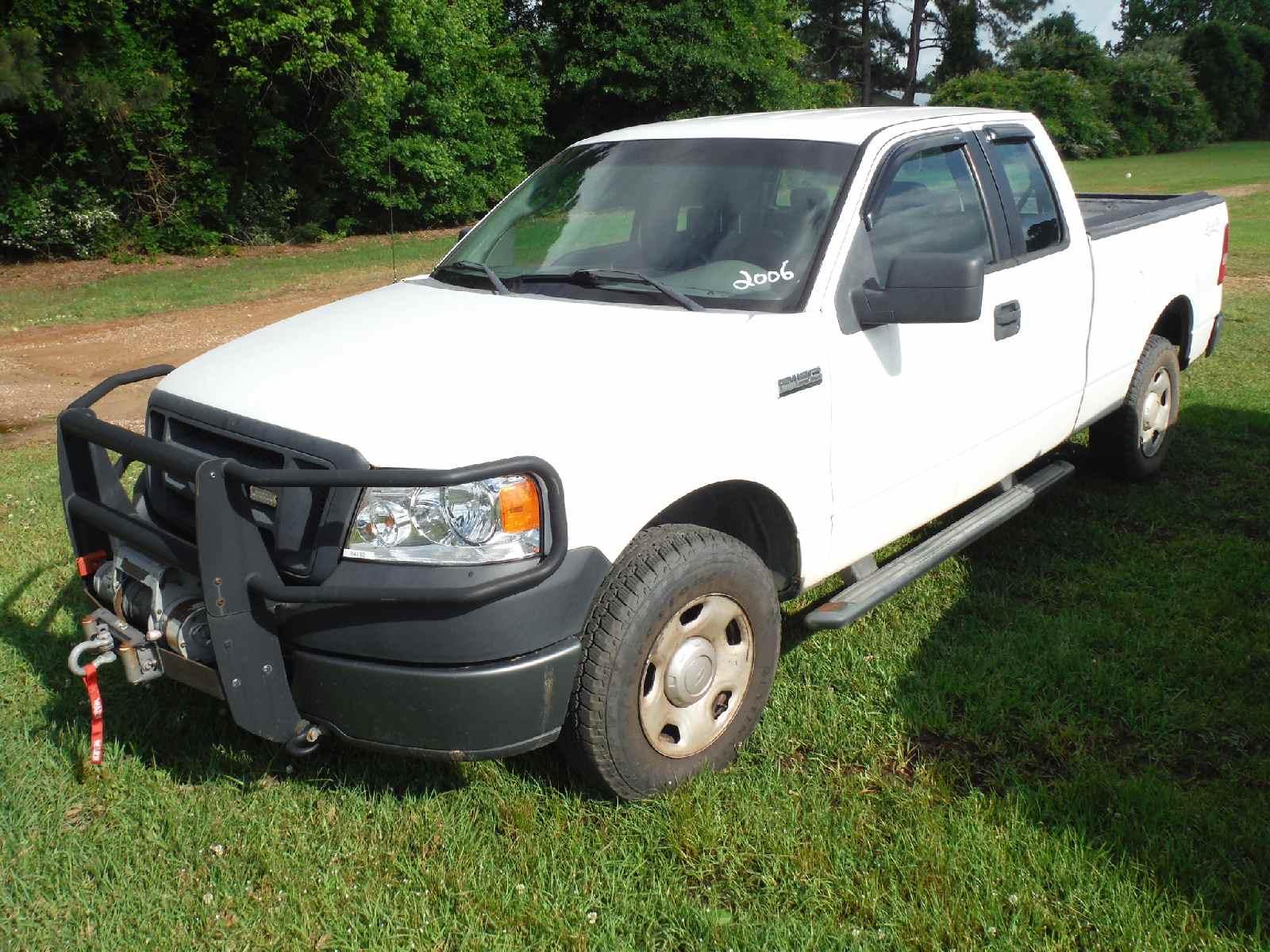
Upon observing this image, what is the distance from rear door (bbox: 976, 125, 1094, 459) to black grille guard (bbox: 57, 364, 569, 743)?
7.91ft

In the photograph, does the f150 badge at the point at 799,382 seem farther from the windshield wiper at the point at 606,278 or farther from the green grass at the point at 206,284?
the green grass at the point at 206,284

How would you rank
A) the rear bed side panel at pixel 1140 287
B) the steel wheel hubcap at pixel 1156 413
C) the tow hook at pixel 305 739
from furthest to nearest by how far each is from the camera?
the steel wheel hubcap at pixel 1156 413 < the rear bed side panel at pixel 1140 287 < the tow hook at pixel 305 739

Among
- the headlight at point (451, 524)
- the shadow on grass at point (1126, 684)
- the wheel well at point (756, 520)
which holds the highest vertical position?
the headlight at point (451, 524)

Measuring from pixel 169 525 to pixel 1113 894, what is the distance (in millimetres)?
2795

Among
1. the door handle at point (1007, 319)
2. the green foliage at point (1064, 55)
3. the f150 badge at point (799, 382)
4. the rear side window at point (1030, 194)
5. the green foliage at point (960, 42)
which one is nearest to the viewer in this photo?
the f150 badge at point (799, 382)

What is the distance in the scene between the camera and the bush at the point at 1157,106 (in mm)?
45781

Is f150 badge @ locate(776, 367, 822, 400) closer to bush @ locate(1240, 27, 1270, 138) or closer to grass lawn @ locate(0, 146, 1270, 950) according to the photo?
grass lawn @ locate(0, 146, 1270, 950)

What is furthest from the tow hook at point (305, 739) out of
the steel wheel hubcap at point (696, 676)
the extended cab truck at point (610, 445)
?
the steel wheel hubcap at point (696, 676)

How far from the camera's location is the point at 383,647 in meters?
2.89

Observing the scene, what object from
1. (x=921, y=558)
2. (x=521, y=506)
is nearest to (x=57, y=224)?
(x=921, y=558)

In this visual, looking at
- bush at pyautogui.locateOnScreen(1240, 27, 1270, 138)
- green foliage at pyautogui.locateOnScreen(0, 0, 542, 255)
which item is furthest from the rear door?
bush at pyautogui.locateOnScreen(1240, 27, 1270, 138)

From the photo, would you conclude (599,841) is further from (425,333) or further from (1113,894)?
(425,333)

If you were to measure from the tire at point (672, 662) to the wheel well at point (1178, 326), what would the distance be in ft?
12.0

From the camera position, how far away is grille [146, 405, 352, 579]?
9.60ft
